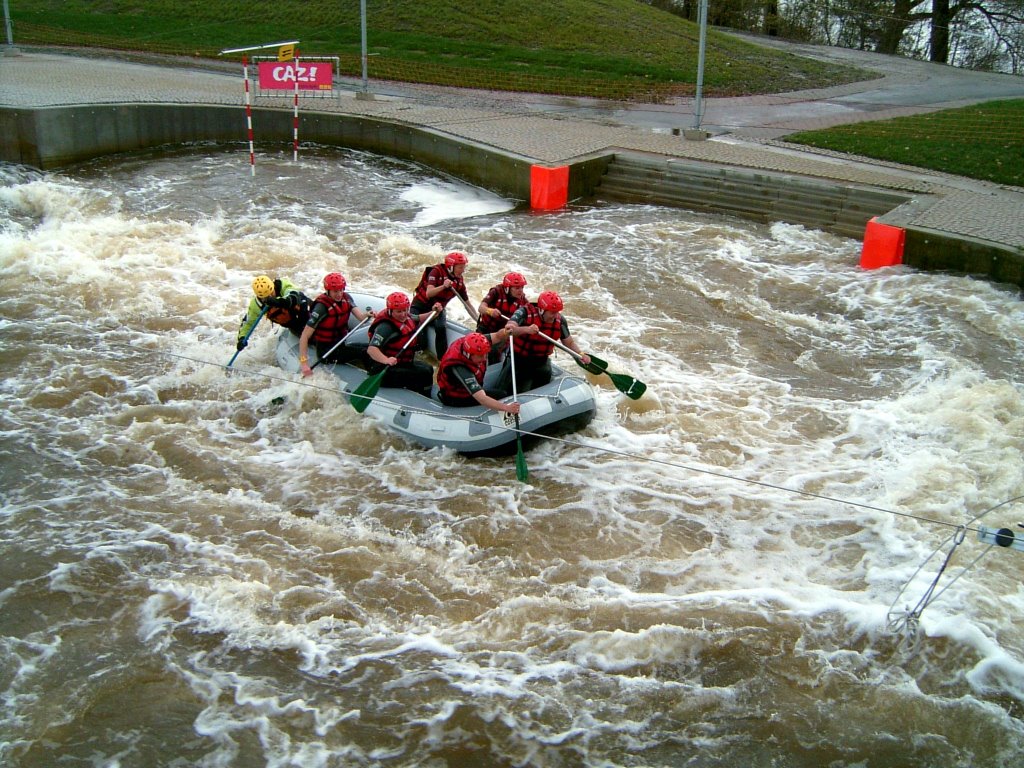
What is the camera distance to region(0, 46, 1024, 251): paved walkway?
1336 cm

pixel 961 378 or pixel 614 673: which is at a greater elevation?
pixel 961 378

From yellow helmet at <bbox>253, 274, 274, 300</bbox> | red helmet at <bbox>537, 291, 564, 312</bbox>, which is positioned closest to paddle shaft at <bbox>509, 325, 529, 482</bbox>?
red helmet at <bbox>537, 291, 564, 312</bbox>

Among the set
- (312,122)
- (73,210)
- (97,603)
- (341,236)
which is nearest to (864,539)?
(97,603)

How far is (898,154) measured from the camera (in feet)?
50.3

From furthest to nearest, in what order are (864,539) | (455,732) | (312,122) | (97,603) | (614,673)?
(312,122)
(864,539)
(97,603)
(614,673)
(455,732)

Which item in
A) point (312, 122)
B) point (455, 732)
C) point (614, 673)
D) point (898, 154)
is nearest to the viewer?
point (455, 732)

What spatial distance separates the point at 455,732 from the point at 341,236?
30.6ft

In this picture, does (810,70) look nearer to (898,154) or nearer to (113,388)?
(898,154)

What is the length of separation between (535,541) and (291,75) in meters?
13.3

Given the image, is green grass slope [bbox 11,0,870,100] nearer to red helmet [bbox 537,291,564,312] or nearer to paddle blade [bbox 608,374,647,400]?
paddle blade [bbox 608,374,647,400]

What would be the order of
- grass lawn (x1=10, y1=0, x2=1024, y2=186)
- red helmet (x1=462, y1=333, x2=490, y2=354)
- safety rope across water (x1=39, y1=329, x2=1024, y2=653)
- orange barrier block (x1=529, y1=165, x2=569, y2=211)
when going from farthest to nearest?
grass lawn (x1=10, y1=0, x2=1024, y2=186)
orange barrier block (x1=529, y1=165, x2=569, y2=211)
red helmet (x1=462, y1=333, x2=490, y2=354)
safety rope across water (x1=39, y1=329, x2=1024, y2=653)

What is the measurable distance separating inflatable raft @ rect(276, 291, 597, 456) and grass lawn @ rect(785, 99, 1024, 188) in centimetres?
962

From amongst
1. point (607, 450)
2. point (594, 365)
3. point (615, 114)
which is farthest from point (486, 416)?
point (615, 114)

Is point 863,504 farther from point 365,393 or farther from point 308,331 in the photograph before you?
point 308,331
